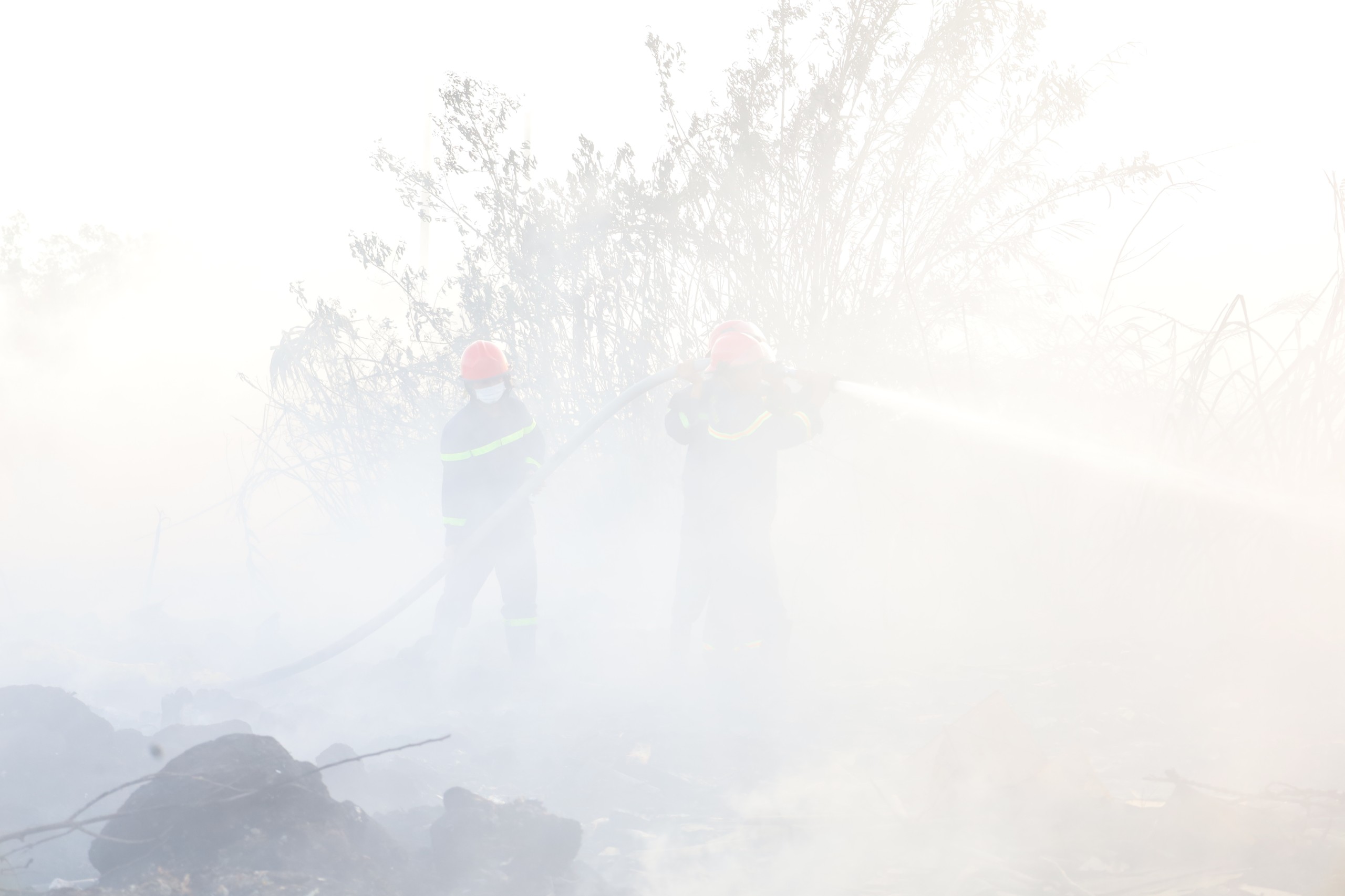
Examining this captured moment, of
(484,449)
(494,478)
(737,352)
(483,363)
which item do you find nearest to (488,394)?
(483,363)

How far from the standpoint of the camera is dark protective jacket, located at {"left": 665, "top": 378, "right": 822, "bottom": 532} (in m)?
4.93

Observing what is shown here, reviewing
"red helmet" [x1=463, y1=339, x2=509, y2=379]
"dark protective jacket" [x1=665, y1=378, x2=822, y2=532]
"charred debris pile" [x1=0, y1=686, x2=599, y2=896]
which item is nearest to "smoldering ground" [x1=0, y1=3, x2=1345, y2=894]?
"charred debris pile" [x1=0, y1=686, x2=599, y2=896]

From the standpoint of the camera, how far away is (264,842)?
2668mm

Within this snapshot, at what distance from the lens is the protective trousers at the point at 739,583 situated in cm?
500

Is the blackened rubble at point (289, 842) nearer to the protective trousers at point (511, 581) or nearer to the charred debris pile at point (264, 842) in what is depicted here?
the charred debris pile at point (264, 842)

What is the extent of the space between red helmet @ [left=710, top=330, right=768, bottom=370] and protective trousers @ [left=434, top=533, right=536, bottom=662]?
166cm

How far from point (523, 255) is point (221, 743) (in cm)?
506

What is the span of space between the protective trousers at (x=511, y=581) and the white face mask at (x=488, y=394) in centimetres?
84

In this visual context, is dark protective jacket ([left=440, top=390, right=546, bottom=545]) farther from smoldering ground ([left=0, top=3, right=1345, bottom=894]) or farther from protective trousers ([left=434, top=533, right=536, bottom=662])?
smoldering ground ([left=0, top=3, right=1345, bottom=894])

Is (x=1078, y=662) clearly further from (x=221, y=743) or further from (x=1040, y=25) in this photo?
(x=1040, y=25)

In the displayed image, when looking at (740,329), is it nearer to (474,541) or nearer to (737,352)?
(737,352)

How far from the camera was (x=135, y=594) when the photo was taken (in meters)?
8.61

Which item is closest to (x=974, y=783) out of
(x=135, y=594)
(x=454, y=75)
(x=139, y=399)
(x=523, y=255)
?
(x=523, y=255)

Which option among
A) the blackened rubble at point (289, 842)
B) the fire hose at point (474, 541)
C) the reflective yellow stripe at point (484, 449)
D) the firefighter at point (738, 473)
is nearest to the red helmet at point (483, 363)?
the reflective yellow stripe at point (484, 449)
